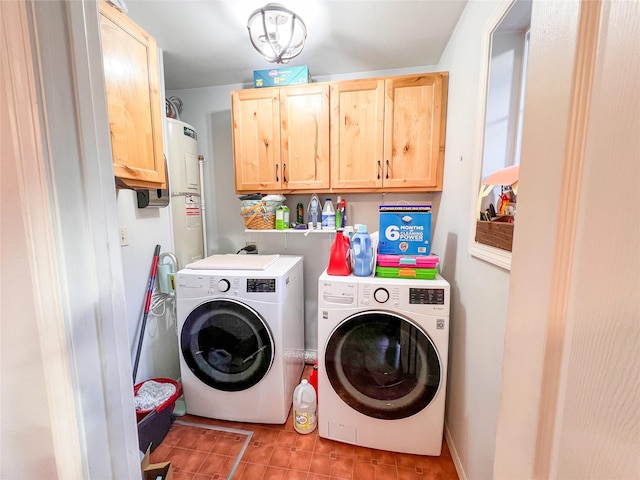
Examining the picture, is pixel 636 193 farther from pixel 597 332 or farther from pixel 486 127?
pixel 486 127

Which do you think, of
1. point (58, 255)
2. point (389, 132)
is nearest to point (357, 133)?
point (389, 132)

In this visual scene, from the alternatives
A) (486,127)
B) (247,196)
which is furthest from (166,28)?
(486,127)

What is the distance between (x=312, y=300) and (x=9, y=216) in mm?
2014

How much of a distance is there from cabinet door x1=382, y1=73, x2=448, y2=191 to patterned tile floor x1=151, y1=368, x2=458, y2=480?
1.66m

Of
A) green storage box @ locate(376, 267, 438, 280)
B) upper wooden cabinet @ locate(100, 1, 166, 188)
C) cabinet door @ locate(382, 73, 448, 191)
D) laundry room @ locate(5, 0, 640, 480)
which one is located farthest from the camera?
cabinet door @ locate(382, 73, 448, 191)

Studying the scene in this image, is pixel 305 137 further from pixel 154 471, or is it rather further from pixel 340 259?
pixel 154 471

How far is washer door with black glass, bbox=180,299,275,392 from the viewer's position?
5.09 ft

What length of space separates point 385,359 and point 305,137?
153cm

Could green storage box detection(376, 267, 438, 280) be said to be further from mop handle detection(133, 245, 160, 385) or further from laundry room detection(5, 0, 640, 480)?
mop handle detection(133, 245, 160, 385)

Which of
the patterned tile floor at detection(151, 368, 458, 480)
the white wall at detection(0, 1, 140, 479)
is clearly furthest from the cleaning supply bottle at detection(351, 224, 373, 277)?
the white wall at detection(0, 1, 140, 479)

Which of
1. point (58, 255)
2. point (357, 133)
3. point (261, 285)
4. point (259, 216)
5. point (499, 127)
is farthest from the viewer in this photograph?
point (259, 216)

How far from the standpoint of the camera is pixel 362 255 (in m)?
1.51

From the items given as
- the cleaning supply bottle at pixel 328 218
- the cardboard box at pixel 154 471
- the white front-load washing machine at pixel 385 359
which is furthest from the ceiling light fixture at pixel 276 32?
the cardboard box at pixel 154 471

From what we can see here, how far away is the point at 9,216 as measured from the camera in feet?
1.41
